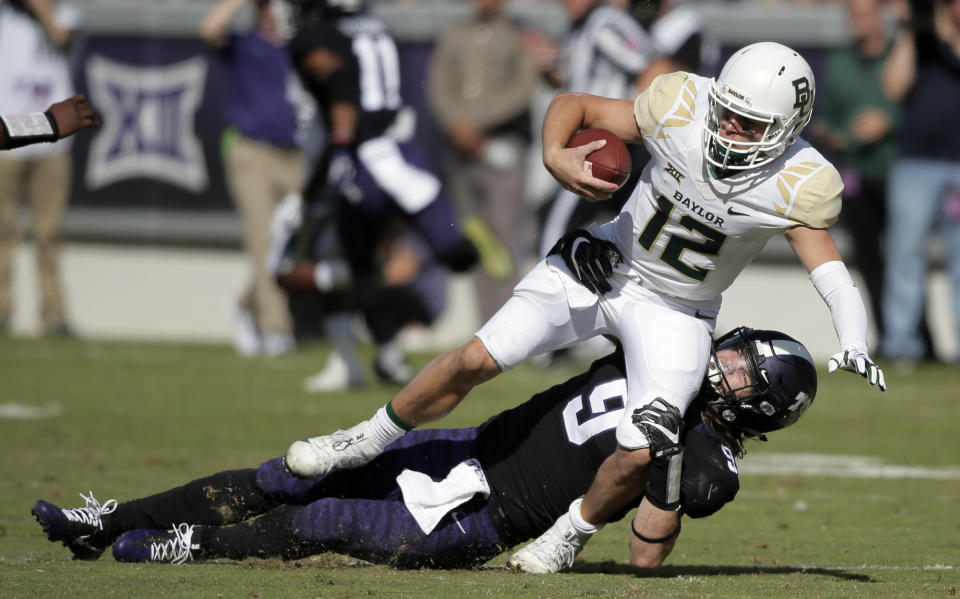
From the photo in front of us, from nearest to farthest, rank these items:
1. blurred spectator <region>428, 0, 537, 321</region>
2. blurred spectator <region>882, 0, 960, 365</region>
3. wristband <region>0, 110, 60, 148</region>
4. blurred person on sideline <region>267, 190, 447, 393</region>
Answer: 1. wristband <region>0, 110, 60, 148</region>
2. blurred person on sideline <region>267, 190, 447, 393</region>
3. blurred spectator <region>882, 0, 960, 365</region>
4. blurred spectator <region>428, 0, 537, 321</region>

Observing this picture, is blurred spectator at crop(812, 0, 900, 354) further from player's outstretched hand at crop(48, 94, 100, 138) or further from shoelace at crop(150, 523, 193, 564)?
shoelace at crop(150, 523, 193, 564)

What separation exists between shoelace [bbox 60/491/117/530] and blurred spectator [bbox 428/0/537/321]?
251 inches

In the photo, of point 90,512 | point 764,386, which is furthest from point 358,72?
point 764,386

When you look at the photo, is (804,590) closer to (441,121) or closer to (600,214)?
(600,214)

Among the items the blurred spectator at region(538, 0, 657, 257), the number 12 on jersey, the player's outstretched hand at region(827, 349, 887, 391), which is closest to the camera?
the player's outstretched hand at region(827, 349, 887, 391)

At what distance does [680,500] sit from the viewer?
4453 millimetres

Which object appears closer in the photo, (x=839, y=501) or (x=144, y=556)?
(x=144, y=556)

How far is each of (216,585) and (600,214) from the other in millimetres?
6571

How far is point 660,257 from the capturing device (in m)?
4.95

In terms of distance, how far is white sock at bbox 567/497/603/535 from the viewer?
459 cm

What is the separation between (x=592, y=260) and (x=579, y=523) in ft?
2.84

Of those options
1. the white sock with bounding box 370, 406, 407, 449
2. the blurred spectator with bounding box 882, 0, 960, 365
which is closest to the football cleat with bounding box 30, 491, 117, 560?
the white sock with bounding box 370, 406, 407, 449

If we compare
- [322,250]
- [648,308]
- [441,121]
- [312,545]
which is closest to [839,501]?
[648,308]

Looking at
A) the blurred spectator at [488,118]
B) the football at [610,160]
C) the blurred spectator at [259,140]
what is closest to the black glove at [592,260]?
the football at [610,160]
